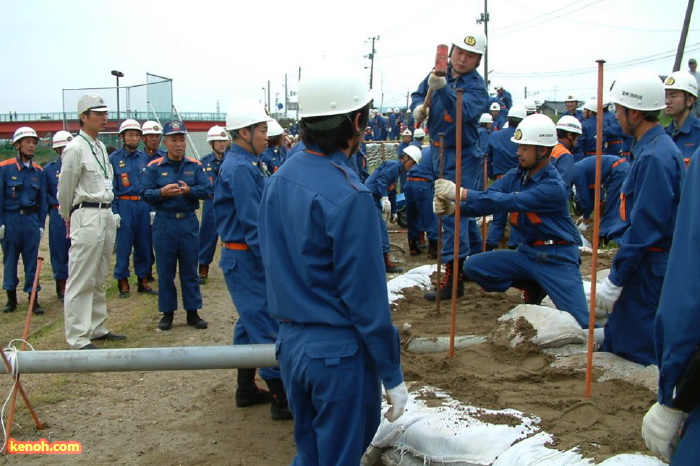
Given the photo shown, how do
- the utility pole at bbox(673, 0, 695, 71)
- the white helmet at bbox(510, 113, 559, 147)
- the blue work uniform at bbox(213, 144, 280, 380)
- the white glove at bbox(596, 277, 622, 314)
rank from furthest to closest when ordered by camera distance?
the utility pole at bbox(673, 0, 695, 71) < the white helmet at bbox(510, 113, 559, 147) < the blue work uniform at bbox(213, 144, 280, 380) < the white glove at bbox(596, 277, 622, 314)

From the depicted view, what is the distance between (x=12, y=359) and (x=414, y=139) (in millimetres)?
14093

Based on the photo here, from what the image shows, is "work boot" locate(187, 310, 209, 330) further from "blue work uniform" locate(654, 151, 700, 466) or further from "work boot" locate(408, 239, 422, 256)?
"blue work uniform" locate(654, 151, 700, 466)

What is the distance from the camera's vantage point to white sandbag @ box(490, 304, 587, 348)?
4738 mm

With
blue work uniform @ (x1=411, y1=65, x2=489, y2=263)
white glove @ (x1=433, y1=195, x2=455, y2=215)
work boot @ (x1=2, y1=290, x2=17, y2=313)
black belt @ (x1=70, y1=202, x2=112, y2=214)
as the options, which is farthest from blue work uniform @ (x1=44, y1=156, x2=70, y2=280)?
white glove @ (x1=433, y1=195, x2=455, y2=215)

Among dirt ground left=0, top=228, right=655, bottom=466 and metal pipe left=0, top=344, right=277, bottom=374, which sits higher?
metal pipe left=0, top=344, right=277, bottom=374

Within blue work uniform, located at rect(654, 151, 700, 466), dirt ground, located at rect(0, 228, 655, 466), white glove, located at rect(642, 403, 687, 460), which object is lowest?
dirt ground, located at rect(0, 228, 655, 466)

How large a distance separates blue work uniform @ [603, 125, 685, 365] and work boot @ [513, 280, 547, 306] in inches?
59.0

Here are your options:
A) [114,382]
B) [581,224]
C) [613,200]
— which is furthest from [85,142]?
[581,224]

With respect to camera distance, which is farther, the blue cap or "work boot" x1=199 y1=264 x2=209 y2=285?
"work boot" x1=199 y1=264 x2=209 y2=285

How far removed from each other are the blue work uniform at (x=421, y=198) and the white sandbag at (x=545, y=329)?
5.56 metres

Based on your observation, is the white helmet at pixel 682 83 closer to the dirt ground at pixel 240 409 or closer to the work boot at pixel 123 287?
the dirt ground at pixel 240 409

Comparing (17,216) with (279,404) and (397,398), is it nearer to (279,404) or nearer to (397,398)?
(279,404)

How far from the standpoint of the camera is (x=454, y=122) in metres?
6.23

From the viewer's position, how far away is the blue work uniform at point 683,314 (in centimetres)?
191
